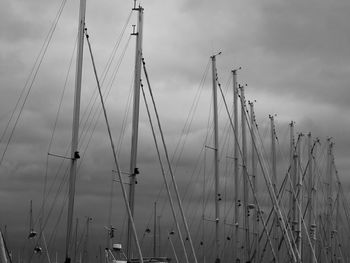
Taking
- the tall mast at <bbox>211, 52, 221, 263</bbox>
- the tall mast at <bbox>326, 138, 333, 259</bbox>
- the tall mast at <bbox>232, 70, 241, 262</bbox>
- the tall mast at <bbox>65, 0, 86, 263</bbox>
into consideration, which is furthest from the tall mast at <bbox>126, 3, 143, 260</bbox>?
the tall mast at <bbox>326, 138, 333, 259</bbox>

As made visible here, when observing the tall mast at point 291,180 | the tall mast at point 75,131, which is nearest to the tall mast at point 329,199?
the tall mast at point 291,180

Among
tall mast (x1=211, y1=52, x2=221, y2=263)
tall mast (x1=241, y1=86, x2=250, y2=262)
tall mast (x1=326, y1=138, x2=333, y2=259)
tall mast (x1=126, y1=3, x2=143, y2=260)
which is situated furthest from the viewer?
tall mast (x1=326, y1=138, x2=333, y2=259)

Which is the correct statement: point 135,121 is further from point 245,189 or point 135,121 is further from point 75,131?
point 245,189

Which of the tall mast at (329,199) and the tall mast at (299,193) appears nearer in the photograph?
the tall mast at (299,193)

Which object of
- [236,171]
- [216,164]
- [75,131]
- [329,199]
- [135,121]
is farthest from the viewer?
[329,199]

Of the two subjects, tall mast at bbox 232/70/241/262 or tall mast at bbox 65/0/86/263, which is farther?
tall mast at bbox 232/70/241/262

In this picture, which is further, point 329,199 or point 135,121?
point 329,199

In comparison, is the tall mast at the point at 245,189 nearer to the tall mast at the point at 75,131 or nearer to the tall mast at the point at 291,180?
the tall mast at the point at 291,180

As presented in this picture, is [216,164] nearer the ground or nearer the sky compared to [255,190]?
nearer the sky

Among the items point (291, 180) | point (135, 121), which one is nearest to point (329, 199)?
point (291, 180)

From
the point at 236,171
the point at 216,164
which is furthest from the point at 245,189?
the point at 216,164

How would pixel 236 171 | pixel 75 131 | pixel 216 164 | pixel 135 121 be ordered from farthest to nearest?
pixel 236 171
pixel 216 164
pixel 135 121
pixel 75 131

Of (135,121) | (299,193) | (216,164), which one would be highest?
(135,121)

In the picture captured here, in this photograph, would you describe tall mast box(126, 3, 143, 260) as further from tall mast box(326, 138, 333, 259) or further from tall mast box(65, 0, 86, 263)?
tall mast box(326, 138, 333, 259)
